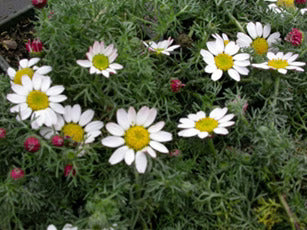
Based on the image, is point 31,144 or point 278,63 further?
point 278,63

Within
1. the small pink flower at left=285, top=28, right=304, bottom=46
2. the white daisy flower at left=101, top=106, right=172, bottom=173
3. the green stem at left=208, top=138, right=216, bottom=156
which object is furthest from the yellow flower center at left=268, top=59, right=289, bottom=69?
the white daisy flower at left=101, top=106, right=172, bottom=173

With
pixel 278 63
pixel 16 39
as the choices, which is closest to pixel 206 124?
pixel 278 63

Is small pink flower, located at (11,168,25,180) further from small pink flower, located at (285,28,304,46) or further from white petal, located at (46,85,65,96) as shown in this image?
small pink flower, located at (285,28,304,46)

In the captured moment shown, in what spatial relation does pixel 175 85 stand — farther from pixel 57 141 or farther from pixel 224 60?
pixel 57 141

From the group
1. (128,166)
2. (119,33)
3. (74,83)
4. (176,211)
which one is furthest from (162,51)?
(176,211)

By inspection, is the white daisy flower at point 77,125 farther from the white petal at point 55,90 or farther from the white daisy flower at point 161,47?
the white daisy flower at point 161,47

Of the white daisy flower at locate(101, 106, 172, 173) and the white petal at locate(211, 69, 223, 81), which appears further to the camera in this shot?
the white petal at locate(211, 69, 223, 81)

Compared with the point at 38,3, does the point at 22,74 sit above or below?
below
